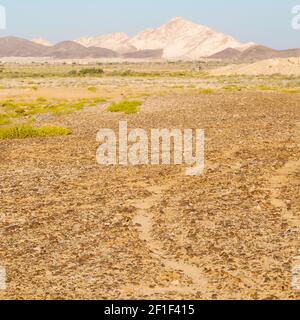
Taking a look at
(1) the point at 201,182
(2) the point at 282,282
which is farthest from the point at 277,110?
(2) the point at 282,282

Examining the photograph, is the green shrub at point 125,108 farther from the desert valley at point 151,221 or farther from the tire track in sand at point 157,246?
the tire track in sand at point 157,246

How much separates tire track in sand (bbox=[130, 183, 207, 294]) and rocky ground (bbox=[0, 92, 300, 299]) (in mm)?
22

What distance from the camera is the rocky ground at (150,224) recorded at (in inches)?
391

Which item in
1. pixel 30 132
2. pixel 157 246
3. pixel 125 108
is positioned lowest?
pixel 157 246

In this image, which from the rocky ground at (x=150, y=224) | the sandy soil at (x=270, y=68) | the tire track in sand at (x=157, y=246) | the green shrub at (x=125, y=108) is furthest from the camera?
the sandy soil at (x=270, y=68)

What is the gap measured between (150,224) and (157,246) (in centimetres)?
148

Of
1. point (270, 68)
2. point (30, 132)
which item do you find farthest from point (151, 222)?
point (270, 68)

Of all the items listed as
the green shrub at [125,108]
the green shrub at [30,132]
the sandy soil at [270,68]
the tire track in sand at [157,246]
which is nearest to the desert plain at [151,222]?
the tire track in sand at [157,246]

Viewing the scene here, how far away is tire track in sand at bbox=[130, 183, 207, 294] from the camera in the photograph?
9.73 metres

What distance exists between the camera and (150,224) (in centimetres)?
1323

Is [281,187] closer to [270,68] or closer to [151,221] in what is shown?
[151,221]

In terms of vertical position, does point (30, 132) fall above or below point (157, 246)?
above

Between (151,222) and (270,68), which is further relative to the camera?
(270,68)

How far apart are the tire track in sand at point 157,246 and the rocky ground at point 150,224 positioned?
0.02 meters
